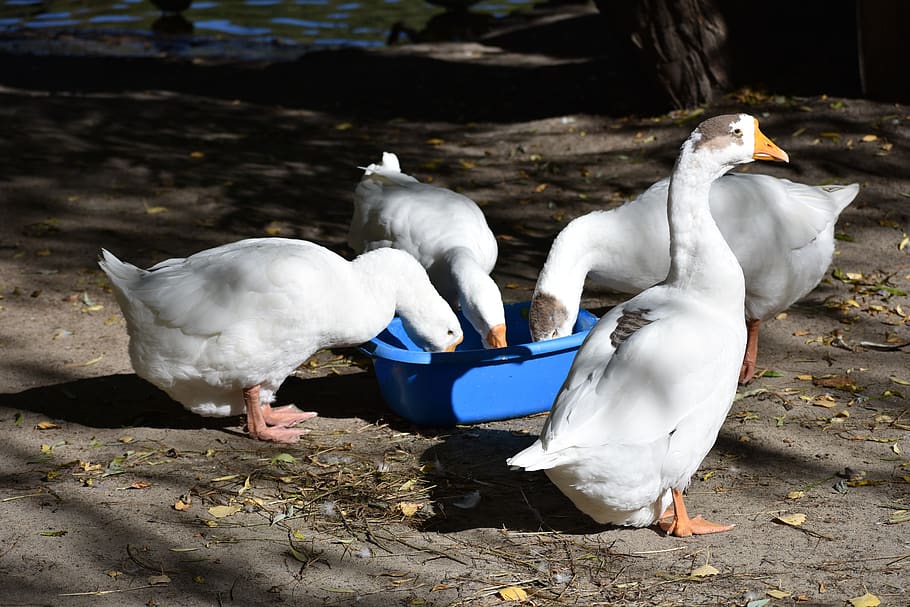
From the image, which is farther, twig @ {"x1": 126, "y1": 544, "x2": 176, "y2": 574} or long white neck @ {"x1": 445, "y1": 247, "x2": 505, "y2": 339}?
long white neck @ {"x1": 445, "y1": 247, "x2": 505, "y2": 339}

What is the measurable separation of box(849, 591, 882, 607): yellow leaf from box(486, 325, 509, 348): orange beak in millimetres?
2035

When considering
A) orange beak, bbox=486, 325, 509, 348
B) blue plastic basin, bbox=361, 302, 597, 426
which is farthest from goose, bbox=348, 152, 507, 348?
blue plastic basin, bbox=361, 302, 597, 426

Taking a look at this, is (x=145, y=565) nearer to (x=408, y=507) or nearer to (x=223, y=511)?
(x=223, y=511)

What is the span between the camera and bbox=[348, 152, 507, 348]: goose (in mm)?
4875

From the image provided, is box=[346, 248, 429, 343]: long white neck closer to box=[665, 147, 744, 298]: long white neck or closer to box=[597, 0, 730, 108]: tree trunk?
box=[665, 147, 744, 298]: long white neck

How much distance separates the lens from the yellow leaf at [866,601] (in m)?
3.12

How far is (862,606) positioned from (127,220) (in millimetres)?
6135

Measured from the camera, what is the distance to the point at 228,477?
4273mm

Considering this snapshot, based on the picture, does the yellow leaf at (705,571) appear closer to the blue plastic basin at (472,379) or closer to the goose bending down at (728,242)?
the blue plastic basin at (472,379)

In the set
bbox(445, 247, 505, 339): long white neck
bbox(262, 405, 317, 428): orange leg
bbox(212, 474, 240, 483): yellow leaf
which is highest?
bbox(445, 247, 505, 339): long white neck

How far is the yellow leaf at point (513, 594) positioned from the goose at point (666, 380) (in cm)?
39

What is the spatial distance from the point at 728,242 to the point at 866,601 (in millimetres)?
2106

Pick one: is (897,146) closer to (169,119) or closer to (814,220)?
(814,220)

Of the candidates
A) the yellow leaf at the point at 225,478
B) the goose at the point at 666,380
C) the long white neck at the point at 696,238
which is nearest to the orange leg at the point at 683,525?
the goose at the point at 666,380
